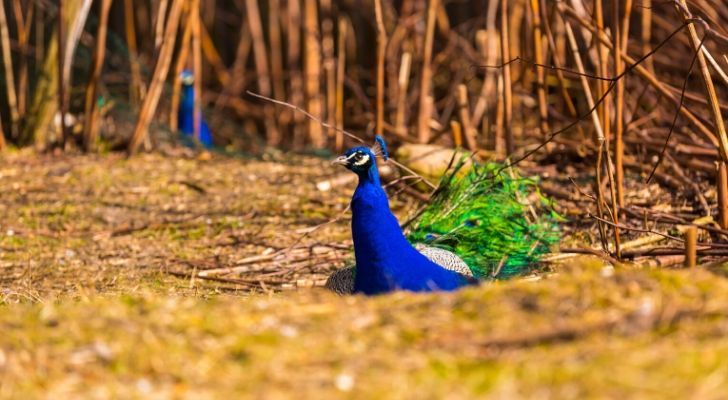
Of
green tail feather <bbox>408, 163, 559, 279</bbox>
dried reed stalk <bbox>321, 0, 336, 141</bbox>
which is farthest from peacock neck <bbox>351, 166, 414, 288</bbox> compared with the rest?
dried reed stalk <bbox>321, 0, 336, 141</bbox>

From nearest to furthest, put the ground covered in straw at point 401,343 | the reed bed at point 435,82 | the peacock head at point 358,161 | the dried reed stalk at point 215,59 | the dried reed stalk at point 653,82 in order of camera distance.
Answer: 1. the ground covered in straw at point 401,343
2. the peacock head at point 358,161
3. the dried reed stalk at point 653,82
4. the reed bed at point 435,82
5. the dried reed stalk at point 215,59

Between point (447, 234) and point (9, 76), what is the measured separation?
4550 millimetres

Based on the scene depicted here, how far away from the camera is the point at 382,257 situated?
430cm

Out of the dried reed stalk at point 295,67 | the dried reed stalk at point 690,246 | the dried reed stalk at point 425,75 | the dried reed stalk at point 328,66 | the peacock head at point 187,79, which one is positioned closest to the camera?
the dried reed stalk at point 690,246

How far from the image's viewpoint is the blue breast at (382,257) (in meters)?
4.29

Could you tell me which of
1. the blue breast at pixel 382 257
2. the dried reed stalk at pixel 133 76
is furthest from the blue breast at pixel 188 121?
the blue breast at pixel 382 257

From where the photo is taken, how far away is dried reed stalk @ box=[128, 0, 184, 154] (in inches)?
306

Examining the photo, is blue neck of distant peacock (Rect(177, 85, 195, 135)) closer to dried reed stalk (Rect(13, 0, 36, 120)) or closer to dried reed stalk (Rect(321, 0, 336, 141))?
dried reed stalk (Rect(321, 0, 336, 141))

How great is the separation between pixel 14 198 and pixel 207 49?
539 centimetres

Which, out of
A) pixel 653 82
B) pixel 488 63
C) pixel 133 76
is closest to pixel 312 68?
pixel 133 76

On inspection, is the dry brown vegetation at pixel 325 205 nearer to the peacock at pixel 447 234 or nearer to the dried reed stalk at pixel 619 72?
the dried reed stalk at pixel 619 72

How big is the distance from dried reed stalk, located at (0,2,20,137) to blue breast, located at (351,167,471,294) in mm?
4824

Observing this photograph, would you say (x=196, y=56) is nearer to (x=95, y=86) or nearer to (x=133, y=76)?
(x=133, y=76)

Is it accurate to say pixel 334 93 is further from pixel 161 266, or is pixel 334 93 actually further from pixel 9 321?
pixel 9 321
